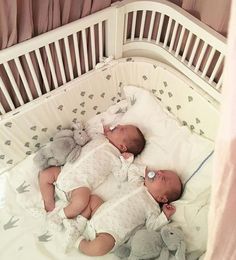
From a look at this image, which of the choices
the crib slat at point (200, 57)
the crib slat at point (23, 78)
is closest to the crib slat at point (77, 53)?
the crib slat at point (23, 78)

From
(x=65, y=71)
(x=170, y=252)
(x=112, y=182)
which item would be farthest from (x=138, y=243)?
(x=65, y=71)

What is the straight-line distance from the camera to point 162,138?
150 cm

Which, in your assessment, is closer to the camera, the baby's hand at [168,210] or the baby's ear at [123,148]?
the baby's hand at [168,210]

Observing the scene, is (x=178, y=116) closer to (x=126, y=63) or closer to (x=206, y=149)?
(x=206, y=149)

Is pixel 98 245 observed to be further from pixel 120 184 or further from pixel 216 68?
pixel 216 68

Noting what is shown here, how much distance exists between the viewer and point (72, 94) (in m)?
1.43

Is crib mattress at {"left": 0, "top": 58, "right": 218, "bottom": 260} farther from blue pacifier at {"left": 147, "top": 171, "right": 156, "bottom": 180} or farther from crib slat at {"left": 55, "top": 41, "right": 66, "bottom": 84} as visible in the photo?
blue pacifier at {"left": 147, "top": 171, "right": 156, "bottom": 180}

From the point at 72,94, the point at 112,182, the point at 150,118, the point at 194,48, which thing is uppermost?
the point at 194,48

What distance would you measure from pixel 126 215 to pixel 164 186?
189 mm

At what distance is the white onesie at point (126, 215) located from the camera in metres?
1.23

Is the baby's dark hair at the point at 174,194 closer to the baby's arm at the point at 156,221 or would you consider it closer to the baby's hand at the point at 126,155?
the baby's arm at the point at 156,221

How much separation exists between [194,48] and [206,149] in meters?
0.42

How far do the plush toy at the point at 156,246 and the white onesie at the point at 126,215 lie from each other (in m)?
0.04

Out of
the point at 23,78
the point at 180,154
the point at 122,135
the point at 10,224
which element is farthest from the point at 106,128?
the point at 10,224
